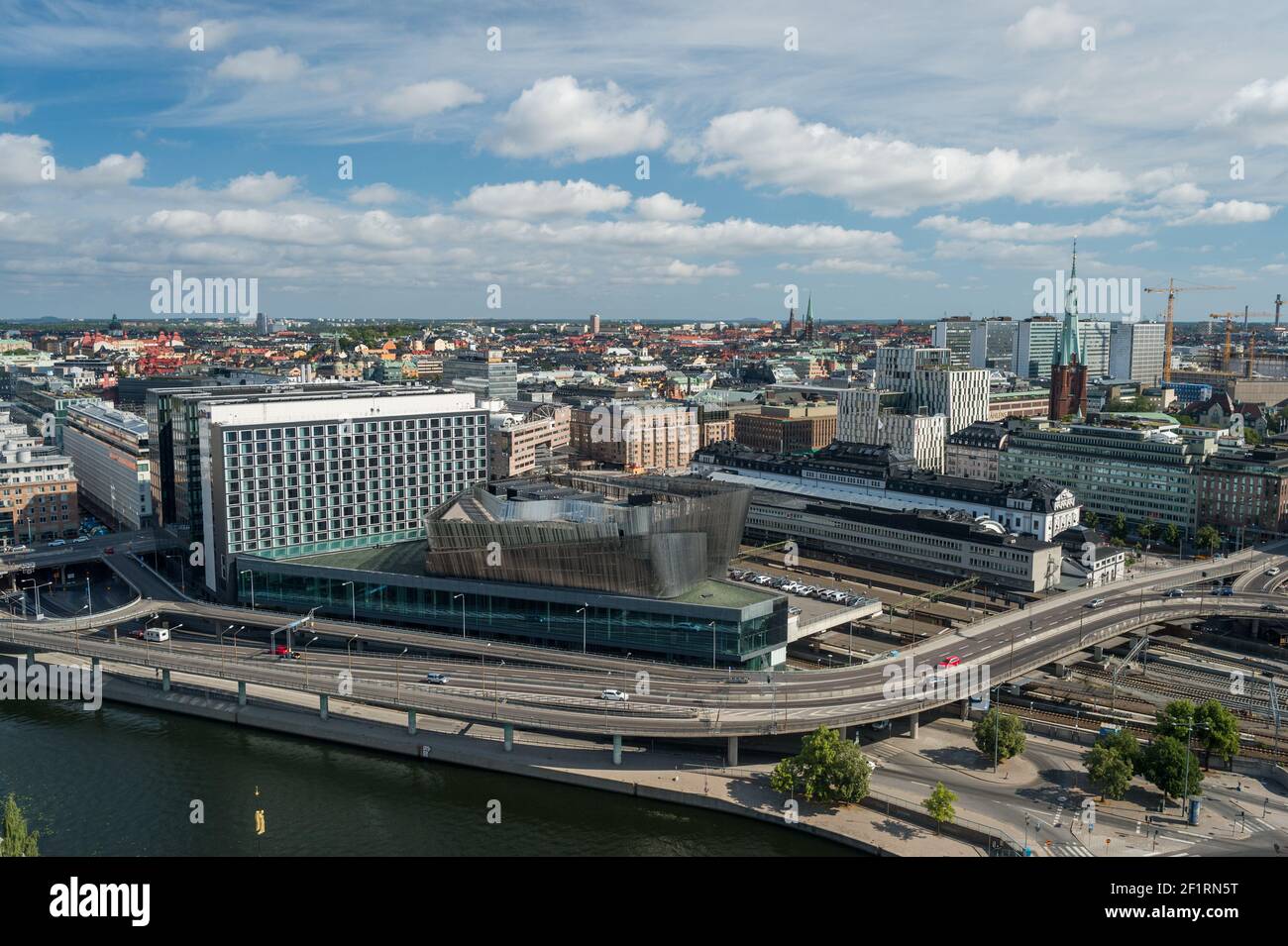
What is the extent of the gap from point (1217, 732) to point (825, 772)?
15.0 metres

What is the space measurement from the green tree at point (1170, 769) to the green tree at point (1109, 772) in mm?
793

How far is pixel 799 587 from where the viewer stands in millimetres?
56250

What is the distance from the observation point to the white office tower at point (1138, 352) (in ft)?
584

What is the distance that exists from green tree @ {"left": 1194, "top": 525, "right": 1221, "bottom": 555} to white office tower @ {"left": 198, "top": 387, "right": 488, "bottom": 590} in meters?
48.8

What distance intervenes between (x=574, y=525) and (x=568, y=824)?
1528 centimetres

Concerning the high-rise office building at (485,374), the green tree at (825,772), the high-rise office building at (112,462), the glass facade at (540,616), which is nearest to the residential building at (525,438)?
the high-rise office building at (485,374)

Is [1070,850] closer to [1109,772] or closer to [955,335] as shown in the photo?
[1109,772]

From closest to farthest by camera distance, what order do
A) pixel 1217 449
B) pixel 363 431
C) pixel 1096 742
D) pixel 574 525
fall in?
A: pixel 1096 742 → pixel 574 525 → pixel 363 431 → pixel 1217 449

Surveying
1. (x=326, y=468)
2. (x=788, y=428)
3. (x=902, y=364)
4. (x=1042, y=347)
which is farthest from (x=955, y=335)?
(x=326, y=468)

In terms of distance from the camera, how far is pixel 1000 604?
57344mm

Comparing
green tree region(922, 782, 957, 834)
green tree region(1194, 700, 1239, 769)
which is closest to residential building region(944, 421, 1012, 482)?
green tree region(1194, 700, 1239, 769)
